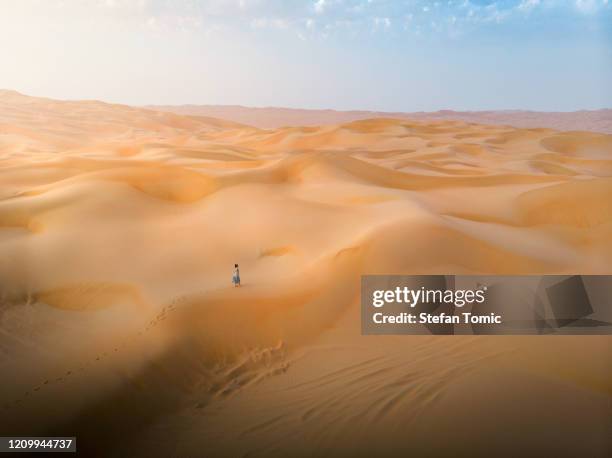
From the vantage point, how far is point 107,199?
8328 millimetres

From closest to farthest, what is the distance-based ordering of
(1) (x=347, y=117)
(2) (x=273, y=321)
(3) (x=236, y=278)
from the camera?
1. (2) (x=273, y=321)
2. (3) (x=236, y=278)
3. (1) (x=347, y=117)

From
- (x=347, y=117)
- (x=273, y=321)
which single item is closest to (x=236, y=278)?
(x=273, y=321)

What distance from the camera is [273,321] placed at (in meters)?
4.82

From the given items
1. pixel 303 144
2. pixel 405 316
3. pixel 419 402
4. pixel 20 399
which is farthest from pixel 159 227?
pixel 303 144

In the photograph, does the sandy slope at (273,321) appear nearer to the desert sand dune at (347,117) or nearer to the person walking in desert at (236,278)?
the person walking in desert at (236,278)

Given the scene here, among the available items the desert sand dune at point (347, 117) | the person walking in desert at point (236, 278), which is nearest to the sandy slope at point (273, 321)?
the person walking in desert at point (236, 278)

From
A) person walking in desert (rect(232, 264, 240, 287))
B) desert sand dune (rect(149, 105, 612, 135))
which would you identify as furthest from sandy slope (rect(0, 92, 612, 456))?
desert sand dune (rect(149, 105, 612, 135))

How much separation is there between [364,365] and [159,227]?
4.53m

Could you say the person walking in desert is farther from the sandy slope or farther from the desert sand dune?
the desert sand dune

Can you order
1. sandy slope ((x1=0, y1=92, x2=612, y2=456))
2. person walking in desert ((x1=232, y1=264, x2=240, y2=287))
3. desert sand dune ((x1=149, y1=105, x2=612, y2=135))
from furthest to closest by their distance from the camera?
desert sand dune ((x1=149, y1=105, x2=612, y2=135))
person walking in desert ((x1=232, y1=264, x2=240, y2=287))
sandy slope ((x1=0, y1=92, x2=612, y2=456))

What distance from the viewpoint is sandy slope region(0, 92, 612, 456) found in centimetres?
350

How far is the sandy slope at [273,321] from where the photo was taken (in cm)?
350

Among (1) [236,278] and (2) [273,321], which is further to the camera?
(1) [236,278]

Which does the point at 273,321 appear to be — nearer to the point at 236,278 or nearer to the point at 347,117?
the point at 236,278
